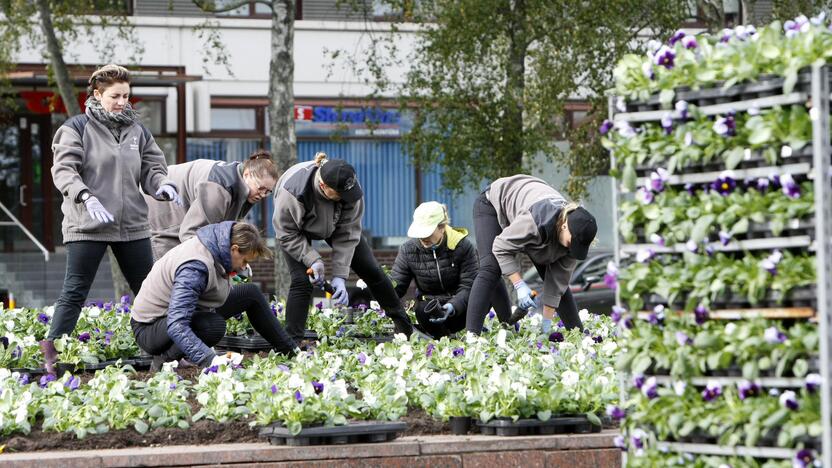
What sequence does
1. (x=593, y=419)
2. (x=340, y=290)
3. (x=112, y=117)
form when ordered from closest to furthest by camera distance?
(x=593, y=419) < (x=112, y=117) < (x=340, y=290)

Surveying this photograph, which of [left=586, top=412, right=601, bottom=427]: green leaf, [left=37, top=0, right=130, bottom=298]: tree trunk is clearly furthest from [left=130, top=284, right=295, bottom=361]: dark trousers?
[left=37, top=0, right=130, bottom=298]: tree trunk

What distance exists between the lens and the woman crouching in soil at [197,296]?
724 centimetres

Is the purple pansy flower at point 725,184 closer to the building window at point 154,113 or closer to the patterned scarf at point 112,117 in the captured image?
the patterned scarf at point 112,117

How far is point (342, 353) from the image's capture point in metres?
8.10

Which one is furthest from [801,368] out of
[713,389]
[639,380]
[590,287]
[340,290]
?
[590,287]

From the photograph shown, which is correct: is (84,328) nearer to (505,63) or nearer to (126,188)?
(126,188)

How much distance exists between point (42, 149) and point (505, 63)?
968 centimetres

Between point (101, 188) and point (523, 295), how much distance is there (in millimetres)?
2662

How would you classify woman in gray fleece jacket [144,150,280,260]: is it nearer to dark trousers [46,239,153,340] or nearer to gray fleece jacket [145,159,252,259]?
gray fleece jacket [145,159,252,259]

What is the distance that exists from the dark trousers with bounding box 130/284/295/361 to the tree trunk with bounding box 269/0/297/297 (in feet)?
26.6

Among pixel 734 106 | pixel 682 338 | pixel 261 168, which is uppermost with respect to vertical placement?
pixel 734 106

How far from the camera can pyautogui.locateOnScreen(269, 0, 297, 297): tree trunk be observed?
16.5m

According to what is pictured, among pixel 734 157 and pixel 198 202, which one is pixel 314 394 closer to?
pixel 734 157

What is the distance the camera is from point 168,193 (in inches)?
316
